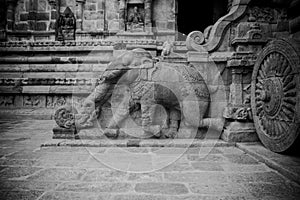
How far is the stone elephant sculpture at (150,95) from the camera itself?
3502 mm

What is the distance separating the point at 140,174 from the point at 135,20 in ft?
29.6

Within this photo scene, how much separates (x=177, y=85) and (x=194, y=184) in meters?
1.81

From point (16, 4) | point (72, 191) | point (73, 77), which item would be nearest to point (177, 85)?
point (72, 191)

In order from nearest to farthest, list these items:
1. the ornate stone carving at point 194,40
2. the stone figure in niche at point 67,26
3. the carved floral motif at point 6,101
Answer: the ornate stone carving at point 194,40 < the carved floral motif at point 6,101 < the stone figure in niche at point 67,26

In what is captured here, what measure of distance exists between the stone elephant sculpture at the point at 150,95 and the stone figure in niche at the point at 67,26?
695 centimetres

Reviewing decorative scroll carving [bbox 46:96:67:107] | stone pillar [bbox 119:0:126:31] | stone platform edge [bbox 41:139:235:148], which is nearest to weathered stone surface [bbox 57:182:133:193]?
stone platform edge [bbox 41:139:235:148]

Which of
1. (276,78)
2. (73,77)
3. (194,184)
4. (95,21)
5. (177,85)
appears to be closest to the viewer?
(194,184)

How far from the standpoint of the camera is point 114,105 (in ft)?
12.3

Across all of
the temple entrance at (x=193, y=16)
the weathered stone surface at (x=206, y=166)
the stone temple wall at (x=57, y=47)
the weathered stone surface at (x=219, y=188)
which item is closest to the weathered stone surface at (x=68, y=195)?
the weathered stone surface at (x=219, y=188)

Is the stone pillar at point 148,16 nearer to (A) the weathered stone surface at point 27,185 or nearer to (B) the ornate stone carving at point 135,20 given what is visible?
(B) the ornate stone carving at point 135,20

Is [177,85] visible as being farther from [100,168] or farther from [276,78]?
[100,168]

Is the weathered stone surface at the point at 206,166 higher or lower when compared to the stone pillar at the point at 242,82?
lower

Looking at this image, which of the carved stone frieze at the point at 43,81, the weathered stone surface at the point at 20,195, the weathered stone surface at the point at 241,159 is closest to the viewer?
the weathered stone surface at the point at 20,195

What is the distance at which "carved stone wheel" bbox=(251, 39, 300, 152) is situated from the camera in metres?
2.44
